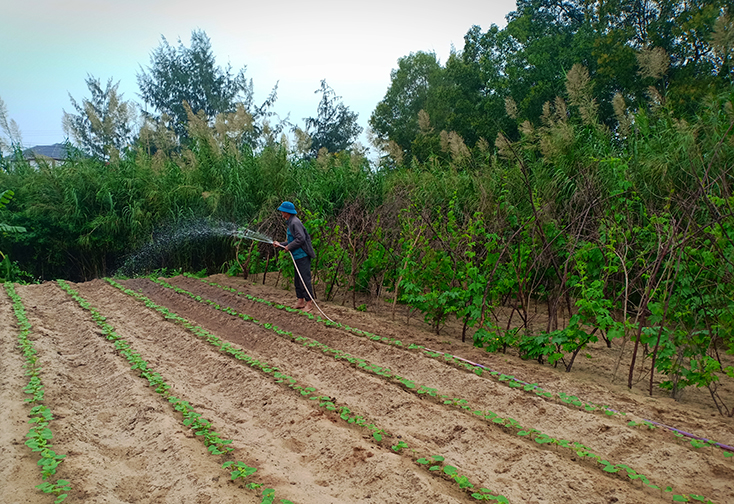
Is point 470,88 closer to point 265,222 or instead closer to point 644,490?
point 265,222

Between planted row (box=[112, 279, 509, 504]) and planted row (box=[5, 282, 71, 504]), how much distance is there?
190cm

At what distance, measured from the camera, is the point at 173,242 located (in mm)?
12531

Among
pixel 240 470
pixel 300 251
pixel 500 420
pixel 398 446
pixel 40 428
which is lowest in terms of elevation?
pixel 40 428

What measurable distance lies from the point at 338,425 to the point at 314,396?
68 centimetres

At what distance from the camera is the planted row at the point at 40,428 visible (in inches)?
125

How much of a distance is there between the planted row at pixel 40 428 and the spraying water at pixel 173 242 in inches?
228

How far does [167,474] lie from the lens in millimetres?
3531

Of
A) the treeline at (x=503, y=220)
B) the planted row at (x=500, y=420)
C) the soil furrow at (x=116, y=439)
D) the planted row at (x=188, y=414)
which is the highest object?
the treeline at (x=503, y=220)

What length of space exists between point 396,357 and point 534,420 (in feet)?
6.32

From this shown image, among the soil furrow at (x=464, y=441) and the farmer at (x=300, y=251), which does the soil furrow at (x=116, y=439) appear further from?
the farmer at (x=300, y=251)

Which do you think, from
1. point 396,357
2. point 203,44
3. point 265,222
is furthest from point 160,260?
point 203,44

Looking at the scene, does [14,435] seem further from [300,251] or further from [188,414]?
[300,251]

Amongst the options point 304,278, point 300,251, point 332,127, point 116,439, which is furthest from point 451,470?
point 332,127

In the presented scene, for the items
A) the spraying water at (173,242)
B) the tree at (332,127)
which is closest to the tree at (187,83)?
the tree at (332,127)
